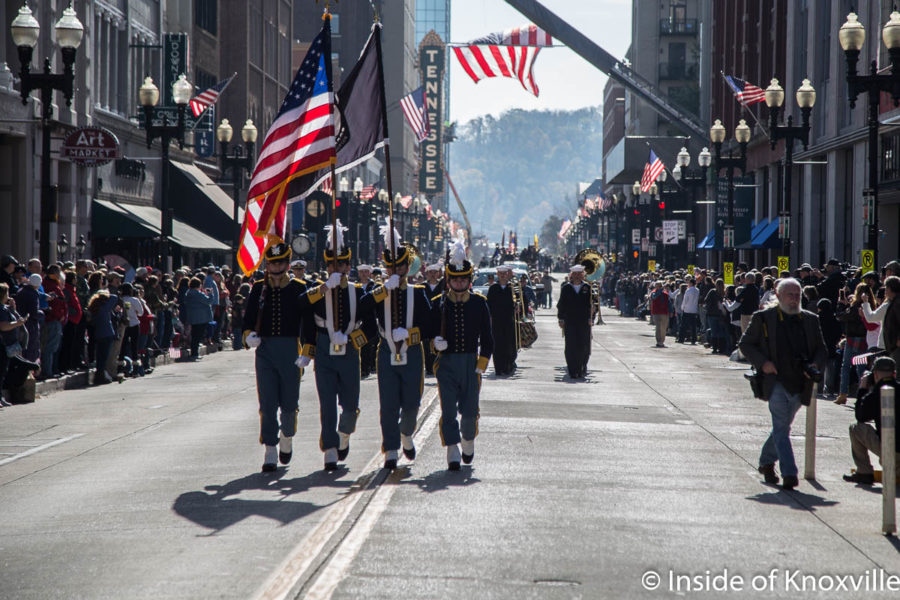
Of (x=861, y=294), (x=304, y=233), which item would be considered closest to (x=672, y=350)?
(x=861, y=294)

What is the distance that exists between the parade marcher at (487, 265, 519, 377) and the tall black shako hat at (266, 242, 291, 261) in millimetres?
11176

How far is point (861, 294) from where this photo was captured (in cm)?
1744

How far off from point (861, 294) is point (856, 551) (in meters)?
9.30

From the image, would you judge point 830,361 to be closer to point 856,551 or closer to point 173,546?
point 856,551

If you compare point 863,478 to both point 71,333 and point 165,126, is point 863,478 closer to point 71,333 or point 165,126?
point 71,333

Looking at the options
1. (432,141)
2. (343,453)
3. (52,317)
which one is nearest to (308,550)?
(343,453)

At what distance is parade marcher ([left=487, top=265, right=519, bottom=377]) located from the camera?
23.5 meters

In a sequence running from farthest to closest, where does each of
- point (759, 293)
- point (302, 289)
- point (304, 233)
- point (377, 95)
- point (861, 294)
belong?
point (304, 233), point (759, 293), point (861, 294), point (377, 95), point (302, 289)

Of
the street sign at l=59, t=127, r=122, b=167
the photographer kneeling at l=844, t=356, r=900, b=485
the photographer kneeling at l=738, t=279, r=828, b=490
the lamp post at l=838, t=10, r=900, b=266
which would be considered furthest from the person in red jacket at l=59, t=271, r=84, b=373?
the photographer kneeling at l=844, t=356, r=900, b=485

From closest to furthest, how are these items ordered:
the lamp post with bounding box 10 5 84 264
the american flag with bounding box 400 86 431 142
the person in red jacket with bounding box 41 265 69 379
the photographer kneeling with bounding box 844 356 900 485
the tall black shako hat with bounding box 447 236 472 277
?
the photographer kneeling with bounding box 844 356 900 485, the tall black shako hat with bounding box 447 236 472 277, the person in red jacket with bounding box 41 265 69 379, the lamp post with bounding box 10 5 84 264, the american flag with bounding box 400 86 431 142

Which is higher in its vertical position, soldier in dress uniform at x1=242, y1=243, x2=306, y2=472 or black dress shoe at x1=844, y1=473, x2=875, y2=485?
soldier in dress uniform at x1=242, y1=243, x2=306, y2=472

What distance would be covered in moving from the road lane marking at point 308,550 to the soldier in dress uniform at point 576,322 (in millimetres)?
12383

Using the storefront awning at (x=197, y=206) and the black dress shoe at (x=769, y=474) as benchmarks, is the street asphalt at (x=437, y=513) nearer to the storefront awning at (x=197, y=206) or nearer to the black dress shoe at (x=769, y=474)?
the black dress shoe at (x=769, y=474)

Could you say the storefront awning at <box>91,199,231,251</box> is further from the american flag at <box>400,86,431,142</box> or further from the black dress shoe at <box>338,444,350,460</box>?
the black dress shoe at <box>338,444,350,460</box>
